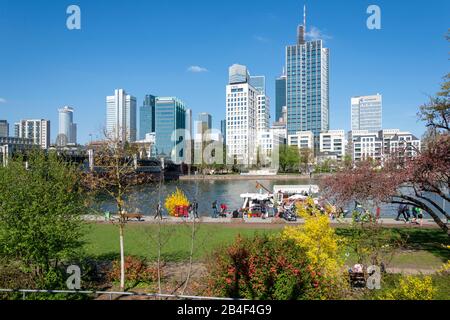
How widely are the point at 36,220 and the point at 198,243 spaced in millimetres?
9698

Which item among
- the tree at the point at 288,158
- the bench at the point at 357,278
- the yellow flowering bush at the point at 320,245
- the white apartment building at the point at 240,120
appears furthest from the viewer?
the white apartment building at the point at 240,120

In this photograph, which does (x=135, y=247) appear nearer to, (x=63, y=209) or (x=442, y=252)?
(x=63, y=209)

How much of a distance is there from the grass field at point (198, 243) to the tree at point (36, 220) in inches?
89.5

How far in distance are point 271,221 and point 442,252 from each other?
12297 millimetres

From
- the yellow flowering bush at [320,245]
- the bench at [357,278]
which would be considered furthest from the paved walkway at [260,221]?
the yellow flowering bush at [320,245]

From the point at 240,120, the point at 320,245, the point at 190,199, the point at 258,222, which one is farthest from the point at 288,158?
the point at 320,245

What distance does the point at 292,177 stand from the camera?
378 ft

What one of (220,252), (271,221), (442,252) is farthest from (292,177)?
(220,252)

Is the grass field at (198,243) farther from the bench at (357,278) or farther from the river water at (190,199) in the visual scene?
the bench at (357,278)

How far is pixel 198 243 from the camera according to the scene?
63.7 feet

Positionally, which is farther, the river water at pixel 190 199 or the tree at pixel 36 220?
the river water at pixel 190 199

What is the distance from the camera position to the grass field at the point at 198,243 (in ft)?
53.0
